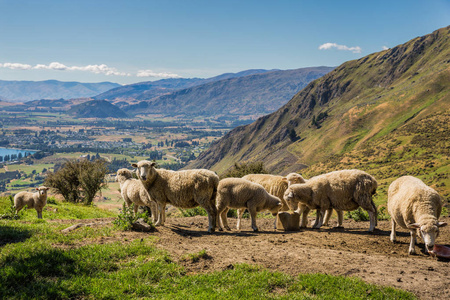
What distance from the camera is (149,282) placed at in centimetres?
784

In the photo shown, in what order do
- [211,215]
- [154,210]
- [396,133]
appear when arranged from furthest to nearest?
[396,133] → [154,210] → [211,215]

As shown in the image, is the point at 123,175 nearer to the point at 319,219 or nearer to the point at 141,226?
the point at 141,226

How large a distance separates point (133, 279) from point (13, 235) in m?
5.12

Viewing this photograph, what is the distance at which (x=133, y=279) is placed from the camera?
25.8 feet

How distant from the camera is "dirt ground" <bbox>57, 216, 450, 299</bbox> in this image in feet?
27.3

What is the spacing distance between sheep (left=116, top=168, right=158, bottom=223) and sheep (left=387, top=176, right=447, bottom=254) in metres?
10.0

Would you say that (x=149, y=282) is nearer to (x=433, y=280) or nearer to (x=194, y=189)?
(x=194, y=189)

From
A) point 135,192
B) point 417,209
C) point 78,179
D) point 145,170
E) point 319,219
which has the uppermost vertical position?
point 145,170

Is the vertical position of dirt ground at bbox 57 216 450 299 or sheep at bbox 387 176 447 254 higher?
sheep at bbox 387 176 447 254

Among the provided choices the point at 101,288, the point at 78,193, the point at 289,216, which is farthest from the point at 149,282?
the point at 78,193

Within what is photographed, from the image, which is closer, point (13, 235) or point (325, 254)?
point (325, 254)

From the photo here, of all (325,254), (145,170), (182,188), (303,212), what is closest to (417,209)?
(325,254)

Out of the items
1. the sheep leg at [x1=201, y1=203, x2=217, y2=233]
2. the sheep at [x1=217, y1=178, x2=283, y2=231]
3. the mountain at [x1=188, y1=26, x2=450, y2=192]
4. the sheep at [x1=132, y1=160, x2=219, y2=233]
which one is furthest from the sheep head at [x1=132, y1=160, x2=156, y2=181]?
the mountain at [x1=188, y1=26, x2=450, y2=192]

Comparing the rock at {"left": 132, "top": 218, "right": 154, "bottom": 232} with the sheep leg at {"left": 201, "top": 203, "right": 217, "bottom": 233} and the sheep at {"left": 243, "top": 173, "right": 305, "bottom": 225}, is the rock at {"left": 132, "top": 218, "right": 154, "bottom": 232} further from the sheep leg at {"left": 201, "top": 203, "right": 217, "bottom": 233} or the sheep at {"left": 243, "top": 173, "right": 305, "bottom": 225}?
the sheep at {"left": 243, "top": 173, "right": 305, "bottom": 225}
